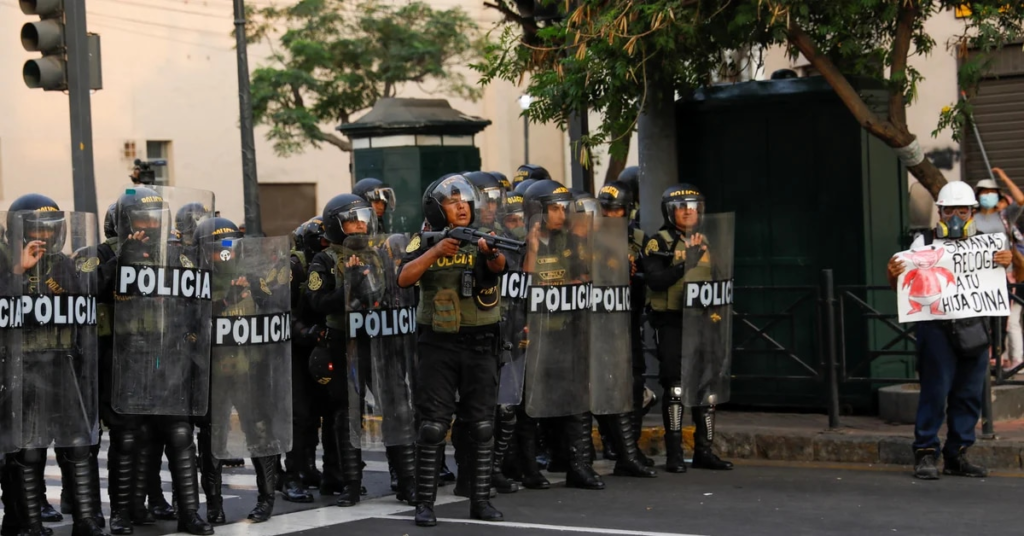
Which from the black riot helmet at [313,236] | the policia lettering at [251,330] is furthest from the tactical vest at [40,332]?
the black riot helmet at [313,236]

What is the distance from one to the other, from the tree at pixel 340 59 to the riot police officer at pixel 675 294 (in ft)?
59.6

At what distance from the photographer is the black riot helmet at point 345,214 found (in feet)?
27.0

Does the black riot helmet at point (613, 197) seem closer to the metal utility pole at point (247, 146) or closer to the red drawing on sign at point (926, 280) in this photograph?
the red drawing on sign at point (926, 280)

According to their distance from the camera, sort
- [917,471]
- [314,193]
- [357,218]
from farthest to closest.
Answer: [314,193] → [917,471] → [357,218]

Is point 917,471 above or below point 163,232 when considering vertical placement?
below

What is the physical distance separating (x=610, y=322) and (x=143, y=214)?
3137 millimetres

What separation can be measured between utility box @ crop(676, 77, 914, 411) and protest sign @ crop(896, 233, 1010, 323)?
1.55 meters

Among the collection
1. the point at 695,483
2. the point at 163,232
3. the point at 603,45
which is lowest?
the point at 695,483

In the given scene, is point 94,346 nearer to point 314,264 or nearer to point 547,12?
point 314,264

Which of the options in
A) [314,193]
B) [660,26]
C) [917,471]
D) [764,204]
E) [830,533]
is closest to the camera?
[830,533]

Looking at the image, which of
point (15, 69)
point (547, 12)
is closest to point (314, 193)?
point (15, 69)

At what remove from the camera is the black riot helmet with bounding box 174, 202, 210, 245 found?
7.61 metres

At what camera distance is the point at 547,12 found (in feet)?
39.2

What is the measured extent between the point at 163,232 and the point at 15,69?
22734 millimetres
